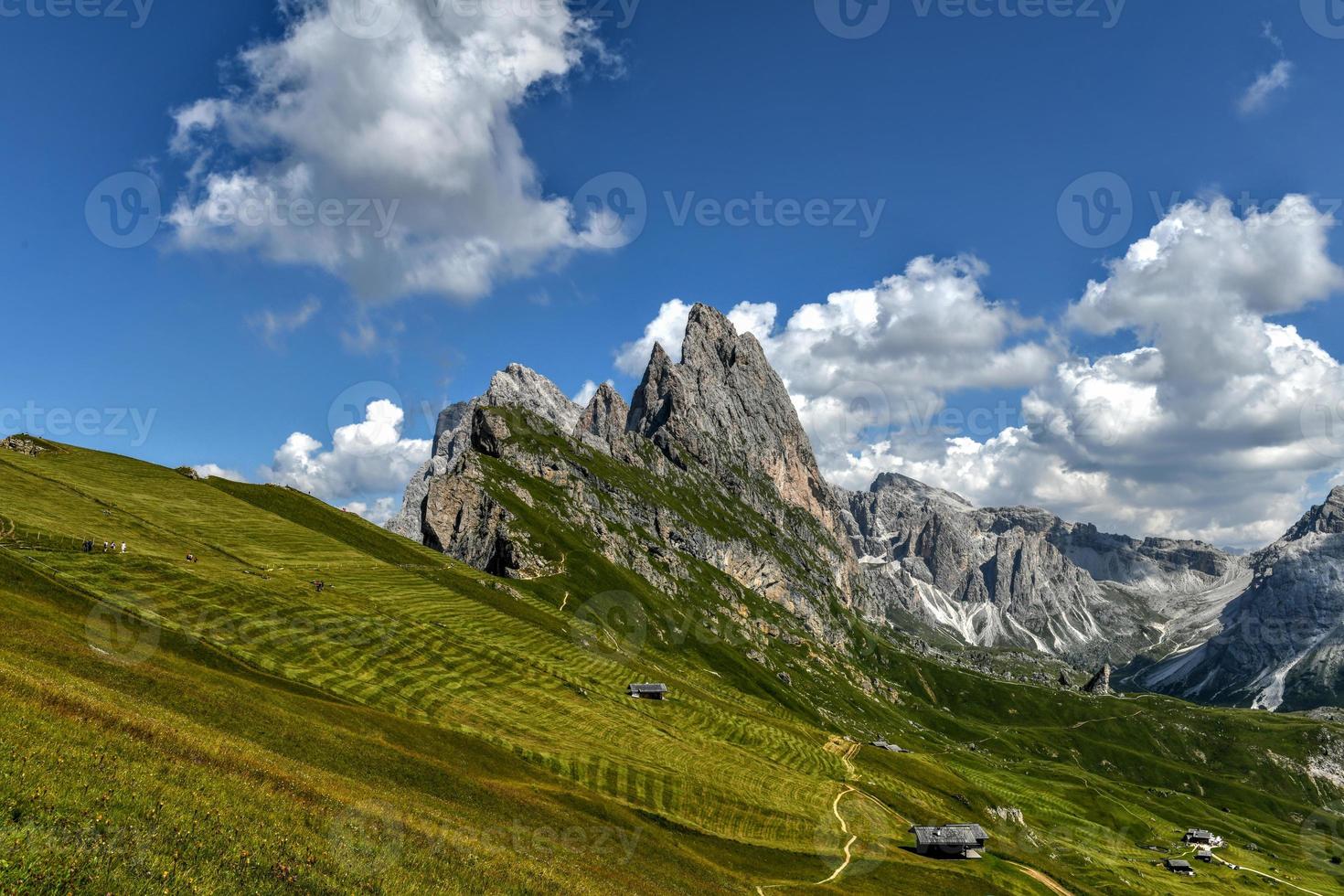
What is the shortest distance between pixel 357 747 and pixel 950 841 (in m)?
89.1

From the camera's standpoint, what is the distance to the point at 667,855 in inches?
2386

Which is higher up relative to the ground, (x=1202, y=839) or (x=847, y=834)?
(x=847, y=834)

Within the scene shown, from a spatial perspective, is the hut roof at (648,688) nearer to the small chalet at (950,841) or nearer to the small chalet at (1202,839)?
the small chalet at (950,841)

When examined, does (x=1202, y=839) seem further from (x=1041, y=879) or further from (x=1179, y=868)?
(x=1041, y=879)

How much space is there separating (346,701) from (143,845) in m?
58.2

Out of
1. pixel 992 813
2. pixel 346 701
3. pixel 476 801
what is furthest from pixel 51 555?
pixel 992 813

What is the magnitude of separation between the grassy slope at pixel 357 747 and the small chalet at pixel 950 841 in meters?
3.83

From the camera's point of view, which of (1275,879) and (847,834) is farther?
(1275,879)

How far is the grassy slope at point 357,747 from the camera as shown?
78.8 ft

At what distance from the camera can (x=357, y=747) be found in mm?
54969

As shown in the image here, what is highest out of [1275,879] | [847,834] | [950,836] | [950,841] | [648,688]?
[648,688]

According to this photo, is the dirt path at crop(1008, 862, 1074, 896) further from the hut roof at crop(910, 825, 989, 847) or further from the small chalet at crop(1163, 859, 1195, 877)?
the small chalet at crop(1163, 859, 1195, 877)

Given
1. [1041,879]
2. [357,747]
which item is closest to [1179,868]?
[1041,879]

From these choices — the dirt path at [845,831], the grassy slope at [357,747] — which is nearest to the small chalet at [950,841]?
the grassy slope at [357,747]
